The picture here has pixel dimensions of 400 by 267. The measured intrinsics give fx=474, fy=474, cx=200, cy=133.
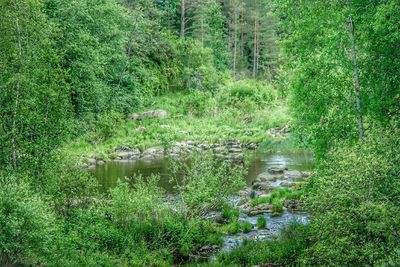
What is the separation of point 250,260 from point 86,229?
6.14 metres

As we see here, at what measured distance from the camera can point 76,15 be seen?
4231 cm

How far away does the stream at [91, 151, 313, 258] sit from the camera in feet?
70.4

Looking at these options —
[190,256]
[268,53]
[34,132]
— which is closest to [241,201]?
[190,256]

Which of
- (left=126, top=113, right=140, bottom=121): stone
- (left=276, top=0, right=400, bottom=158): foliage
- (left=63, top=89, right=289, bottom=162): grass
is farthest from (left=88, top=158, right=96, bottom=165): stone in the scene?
(left=276, top=0, right=400, bottom=158): foliage

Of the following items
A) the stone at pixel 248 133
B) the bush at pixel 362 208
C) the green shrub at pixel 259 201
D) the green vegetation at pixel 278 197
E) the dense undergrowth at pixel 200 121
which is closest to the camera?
the bush at pixel 362 208

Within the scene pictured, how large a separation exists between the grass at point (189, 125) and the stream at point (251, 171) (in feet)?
14.0

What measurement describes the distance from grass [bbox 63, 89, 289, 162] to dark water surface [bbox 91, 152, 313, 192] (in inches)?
143

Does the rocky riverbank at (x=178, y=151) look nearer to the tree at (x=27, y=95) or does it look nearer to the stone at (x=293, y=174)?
the stone at (x=293, y=174)

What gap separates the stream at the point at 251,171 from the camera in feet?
70.4

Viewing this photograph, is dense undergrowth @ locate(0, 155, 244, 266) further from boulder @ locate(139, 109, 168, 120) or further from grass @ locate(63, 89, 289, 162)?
boulder @ locate(139, 109, 168, 120)

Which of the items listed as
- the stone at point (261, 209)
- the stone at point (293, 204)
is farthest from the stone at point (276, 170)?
the stone at point (261, 209)

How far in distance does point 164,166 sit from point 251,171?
273 inches

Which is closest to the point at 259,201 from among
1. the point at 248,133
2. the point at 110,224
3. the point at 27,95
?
the point at 110,224

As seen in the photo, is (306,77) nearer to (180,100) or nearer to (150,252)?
(150,252)
